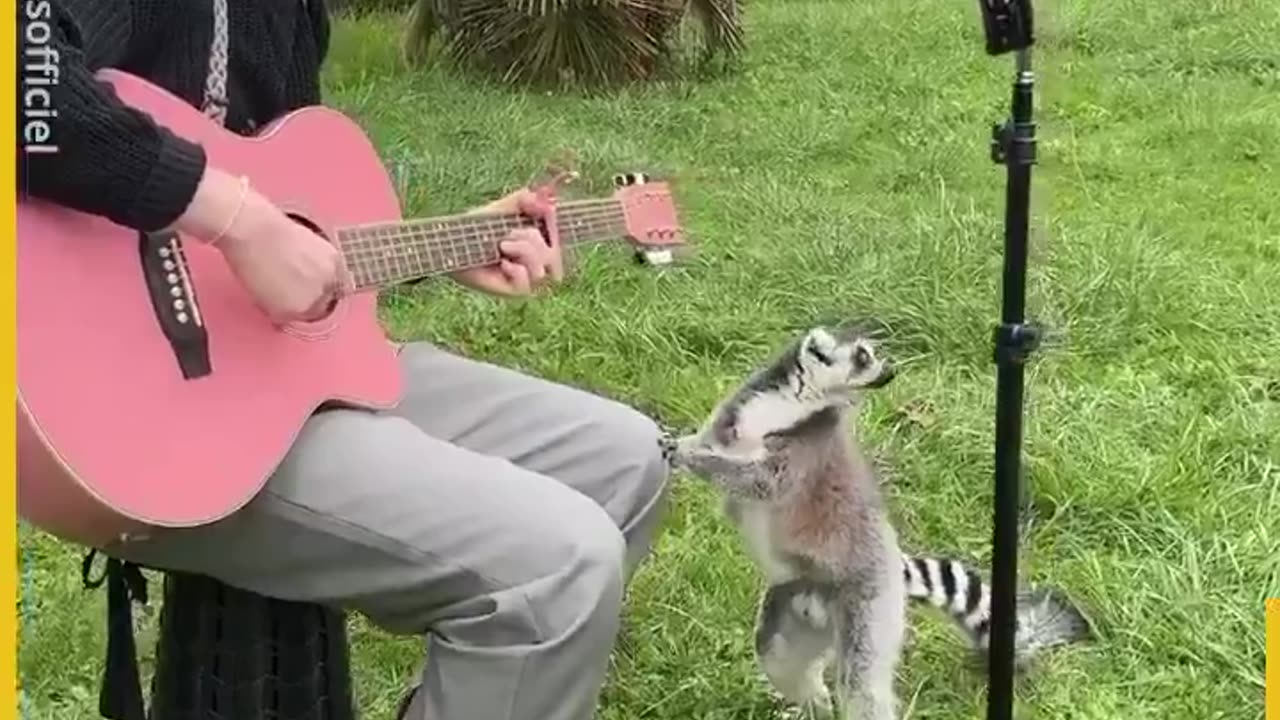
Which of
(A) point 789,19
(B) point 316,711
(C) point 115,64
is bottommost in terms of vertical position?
(A) point 789,19

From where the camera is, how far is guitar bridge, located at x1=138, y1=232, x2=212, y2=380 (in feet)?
5.34

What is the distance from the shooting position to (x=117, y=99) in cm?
158

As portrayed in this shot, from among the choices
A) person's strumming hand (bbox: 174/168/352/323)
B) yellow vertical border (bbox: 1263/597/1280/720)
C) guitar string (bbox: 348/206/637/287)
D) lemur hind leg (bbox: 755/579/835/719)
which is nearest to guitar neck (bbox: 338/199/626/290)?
guitar string (bbox: 348/206/637/287)

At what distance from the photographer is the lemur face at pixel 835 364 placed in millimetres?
2055

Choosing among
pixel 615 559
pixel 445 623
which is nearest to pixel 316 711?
pixel 445 623

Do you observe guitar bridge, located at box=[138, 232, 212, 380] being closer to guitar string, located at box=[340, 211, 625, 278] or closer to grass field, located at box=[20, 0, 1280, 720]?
guitar string, located at box=[340, 211, 625, 278]

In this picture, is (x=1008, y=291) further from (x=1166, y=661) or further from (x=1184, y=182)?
(x=1184, y=182)

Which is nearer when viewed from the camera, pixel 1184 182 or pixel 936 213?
pixel 936 213

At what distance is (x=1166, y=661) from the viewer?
99.6 inches

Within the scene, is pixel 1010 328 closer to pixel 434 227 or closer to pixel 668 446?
pixel 668 446

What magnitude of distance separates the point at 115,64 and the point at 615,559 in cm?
65

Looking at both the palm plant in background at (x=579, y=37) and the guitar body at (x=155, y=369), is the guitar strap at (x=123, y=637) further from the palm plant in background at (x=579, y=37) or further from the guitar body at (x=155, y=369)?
the palm plant in background at (x=579, y=37)

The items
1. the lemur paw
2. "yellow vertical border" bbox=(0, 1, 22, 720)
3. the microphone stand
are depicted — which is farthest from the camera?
the lemur paw

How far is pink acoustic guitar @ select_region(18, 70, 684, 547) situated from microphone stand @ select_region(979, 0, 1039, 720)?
624 millimetres
